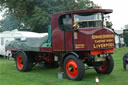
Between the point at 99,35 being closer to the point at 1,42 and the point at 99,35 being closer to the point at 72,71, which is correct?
the point at 72,71

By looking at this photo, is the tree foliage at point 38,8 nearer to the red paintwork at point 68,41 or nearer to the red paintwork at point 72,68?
the red paintwork at point 68,41

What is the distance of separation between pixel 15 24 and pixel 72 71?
41019 millimetres

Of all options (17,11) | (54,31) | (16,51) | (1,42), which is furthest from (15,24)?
(54,31)

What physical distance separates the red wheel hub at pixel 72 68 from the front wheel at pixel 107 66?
1.70 meters

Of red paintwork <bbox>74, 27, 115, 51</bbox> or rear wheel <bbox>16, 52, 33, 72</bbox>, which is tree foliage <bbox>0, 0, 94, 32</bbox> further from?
red paintwork <bbox>74, 27, 115, 51</bbox>

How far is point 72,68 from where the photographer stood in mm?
8195

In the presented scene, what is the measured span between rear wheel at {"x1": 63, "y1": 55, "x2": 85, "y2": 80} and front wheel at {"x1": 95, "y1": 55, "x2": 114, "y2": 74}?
1691 millimetres

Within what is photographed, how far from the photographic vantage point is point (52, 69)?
11.6 meters

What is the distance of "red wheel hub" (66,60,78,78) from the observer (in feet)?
26.5

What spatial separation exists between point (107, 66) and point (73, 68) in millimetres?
1890

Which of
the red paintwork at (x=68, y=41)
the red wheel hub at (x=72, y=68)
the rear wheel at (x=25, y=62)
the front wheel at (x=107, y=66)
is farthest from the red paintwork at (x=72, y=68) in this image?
the rear wheel at (x=25, y=62)

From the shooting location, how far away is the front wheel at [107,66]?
30.0 feet

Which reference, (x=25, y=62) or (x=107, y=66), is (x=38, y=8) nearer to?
(x=25, y=62)

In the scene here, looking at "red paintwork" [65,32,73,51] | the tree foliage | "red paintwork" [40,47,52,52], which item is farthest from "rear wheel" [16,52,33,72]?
the tree foliage
